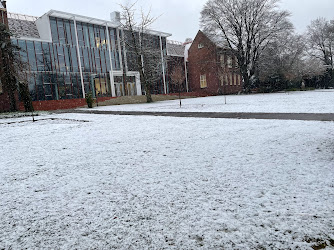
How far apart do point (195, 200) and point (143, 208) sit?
469 millimetres

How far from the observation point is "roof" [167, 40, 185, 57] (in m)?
37.2

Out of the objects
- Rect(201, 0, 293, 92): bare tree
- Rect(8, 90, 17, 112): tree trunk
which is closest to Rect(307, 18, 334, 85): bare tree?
Rect(201, 0, 293, 92): bare tree

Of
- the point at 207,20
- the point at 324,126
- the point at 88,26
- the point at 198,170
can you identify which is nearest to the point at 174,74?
the point at 207,20

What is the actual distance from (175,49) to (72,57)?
1812 centimetres

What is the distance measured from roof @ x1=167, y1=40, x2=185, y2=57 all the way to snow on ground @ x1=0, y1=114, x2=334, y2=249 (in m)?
34.9

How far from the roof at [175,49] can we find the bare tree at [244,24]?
894cm

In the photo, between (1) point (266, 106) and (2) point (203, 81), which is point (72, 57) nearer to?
(2) point (203, 81)

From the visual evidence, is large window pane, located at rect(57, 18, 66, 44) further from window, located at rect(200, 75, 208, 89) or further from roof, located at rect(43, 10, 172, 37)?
window, located at rect(200, 75, 208, 89)

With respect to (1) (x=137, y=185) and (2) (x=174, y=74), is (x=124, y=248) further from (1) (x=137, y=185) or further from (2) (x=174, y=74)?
(2) (x=174, y=74)

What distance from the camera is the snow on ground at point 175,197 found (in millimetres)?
1521

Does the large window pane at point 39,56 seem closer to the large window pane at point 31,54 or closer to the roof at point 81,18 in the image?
the large window pane at point 31,54

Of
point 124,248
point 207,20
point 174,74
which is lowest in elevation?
point 124,248

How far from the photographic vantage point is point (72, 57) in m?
27.1

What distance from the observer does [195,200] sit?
2012 millimetres
